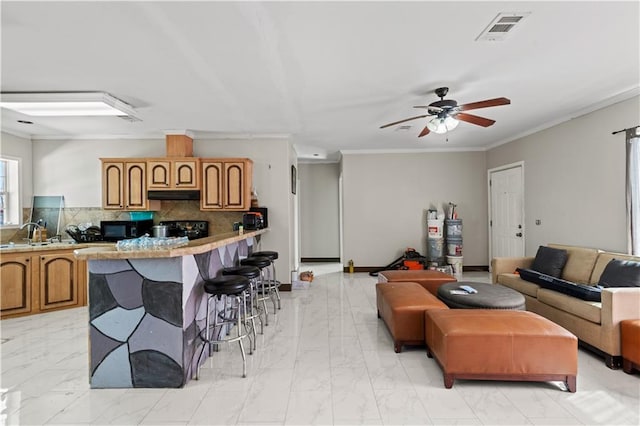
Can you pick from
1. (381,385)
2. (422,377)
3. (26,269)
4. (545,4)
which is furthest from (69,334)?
(545,4)

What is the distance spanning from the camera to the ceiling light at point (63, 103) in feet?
12.1

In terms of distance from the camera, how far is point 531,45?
2.71 meters

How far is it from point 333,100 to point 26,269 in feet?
15.4

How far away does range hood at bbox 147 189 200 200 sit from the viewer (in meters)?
5.25

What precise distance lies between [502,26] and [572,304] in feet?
8.77

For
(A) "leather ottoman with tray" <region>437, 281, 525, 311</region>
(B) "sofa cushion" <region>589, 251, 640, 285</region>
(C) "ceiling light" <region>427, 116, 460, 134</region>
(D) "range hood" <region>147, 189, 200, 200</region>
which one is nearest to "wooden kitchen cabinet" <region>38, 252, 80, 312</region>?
(D) "range hood" <region>147, 189, 200, 200</region>

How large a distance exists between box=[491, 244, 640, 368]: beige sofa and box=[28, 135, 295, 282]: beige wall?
3.60 metres

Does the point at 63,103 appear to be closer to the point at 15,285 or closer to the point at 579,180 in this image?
the point at 15,285

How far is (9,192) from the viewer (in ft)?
17.2

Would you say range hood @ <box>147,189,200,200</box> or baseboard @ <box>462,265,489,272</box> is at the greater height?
range hood @ <box>147,189,200,200</box>

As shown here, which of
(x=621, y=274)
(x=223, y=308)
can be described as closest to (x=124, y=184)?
(x=223, y=308)

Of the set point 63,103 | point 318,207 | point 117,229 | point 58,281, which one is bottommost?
point 58,281

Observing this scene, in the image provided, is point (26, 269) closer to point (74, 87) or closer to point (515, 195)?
point (74, 87)

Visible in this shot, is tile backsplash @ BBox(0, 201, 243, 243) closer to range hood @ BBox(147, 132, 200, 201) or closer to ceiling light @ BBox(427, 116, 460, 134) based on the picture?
range hood @ BBox(147, 132, 200, 201)
